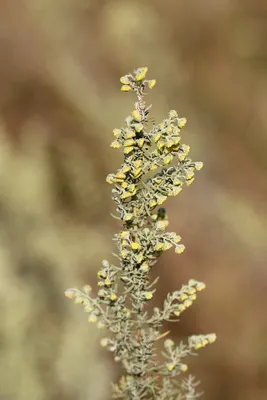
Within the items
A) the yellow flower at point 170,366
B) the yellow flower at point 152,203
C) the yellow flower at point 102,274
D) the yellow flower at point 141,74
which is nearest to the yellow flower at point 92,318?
the yellow flower at point 102,274

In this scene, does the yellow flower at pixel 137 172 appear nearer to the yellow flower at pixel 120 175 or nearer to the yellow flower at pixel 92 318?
the yellow flower at pixel 120 175

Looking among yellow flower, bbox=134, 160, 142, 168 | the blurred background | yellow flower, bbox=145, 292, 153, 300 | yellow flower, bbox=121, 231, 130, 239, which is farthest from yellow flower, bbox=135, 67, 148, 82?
the blurred background

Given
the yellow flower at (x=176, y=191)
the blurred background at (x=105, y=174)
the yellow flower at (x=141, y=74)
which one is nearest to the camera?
the yellow flower at (x=141, y=74)

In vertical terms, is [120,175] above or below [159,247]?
above

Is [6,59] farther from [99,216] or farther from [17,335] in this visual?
[17,335]

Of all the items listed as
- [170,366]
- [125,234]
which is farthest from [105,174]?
[125,234]

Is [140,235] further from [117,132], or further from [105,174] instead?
[105,174]
